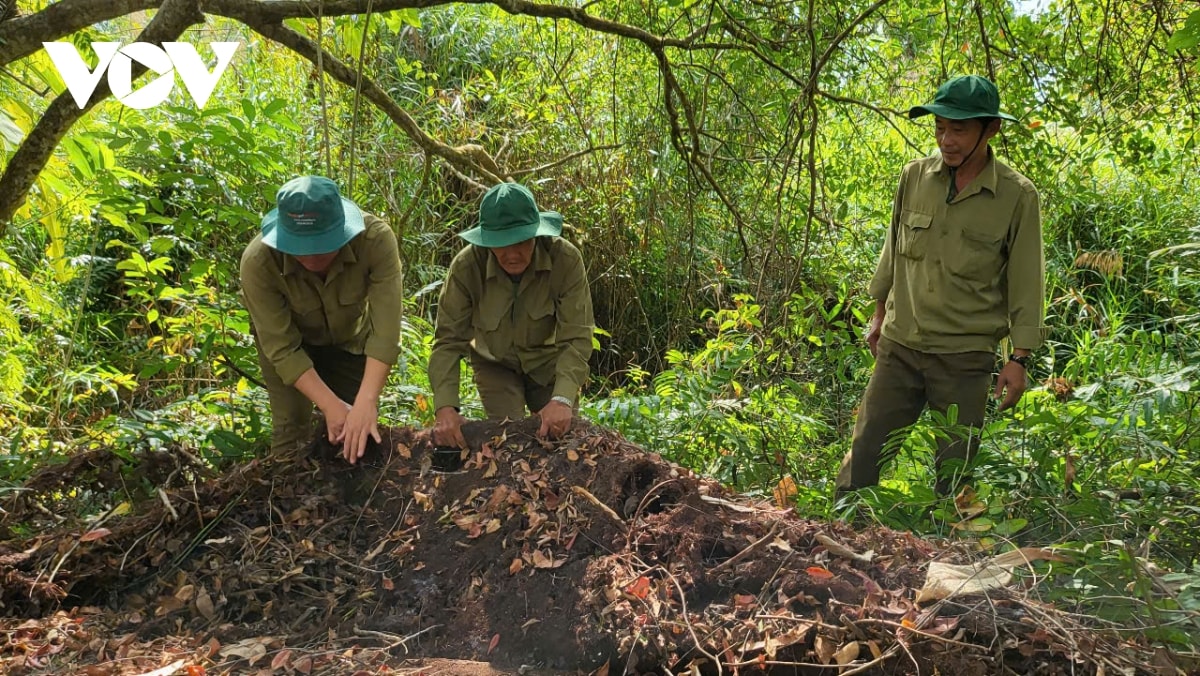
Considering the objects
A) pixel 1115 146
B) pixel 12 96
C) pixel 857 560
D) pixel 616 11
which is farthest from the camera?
pixel 616 11

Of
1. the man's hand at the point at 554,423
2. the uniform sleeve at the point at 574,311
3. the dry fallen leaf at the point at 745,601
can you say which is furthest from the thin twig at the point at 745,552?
the uniform sleeve at the point at 574,311

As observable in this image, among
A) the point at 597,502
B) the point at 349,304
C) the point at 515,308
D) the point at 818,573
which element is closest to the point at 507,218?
the point at 515,308

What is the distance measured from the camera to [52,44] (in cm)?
367

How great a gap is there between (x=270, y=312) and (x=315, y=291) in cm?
19

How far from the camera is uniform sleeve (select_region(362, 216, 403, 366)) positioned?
339 cm

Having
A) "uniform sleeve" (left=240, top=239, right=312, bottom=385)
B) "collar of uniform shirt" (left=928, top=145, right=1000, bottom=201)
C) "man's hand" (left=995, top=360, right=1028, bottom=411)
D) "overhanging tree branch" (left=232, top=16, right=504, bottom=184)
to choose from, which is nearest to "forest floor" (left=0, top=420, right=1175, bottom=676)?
"uniform sleeve" (left=240, top=239, right=312, bottom=385)

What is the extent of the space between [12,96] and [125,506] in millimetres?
1917

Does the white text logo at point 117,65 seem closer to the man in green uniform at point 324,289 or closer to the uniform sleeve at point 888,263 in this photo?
the man in green uniform at point 324,289

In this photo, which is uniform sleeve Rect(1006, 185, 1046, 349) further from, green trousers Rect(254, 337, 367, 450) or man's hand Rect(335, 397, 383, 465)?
green trousers Rect(254, 337, 367, 450)

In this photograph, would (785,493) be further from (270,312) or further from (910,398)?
(270,312)

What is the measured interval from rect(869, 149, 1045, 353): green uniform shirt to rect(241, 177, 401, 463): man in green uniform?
1947 millimetres

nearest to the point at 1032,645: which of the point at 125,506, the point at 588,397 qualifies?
the point at 125,506

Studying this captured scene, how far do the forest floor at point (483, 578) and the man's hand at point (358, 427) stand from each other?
0.40ft

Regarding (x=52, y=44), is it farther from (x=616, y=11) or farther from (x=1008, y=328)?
(x=1008, y=328)
